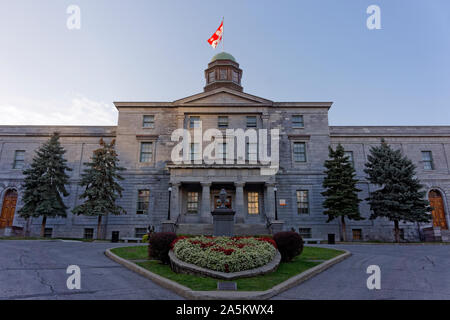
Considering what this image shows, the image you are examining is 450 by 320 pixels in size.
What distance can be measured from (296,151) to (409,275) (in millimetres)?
21286

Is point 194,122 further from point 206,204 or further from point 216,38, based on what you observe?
point 216,38

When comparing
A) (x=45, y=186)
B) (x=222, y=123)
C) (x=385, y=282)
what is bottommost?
(x=385, y=282)

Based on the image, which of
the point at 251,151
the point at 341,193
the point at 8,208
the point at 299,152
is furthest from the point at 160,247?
the point at 8,208

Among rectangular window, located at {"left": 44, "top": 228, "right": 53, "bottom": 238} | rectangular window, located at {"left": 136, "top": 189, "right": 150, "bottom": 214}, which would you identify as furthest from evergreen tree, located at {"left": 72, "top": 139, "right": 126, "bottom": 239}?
rectangular window, located at {"left": 44, "top": 228, "right": 53, "bottom": 238}

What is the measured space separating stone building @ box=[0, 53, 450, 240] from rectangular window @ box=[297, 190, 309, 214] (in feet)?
0.34

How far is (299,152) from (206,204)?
483 inches

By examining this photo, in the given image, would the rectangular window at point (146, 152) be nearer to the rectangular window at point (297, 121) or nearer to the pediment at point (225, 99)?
the pediment at point (225, 99)

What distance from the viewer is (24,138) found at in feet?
106

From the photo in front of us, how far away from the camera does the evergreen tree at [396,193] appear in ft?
79.3

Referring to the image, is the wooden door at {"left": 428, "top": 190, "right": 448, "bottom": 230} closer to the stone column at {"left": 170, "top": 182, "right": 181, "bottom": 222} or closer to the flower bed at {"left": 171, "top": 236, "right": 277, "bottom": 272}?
the stone column at {"left": 170, "top": 182, "right": 181, "bottom": 222}

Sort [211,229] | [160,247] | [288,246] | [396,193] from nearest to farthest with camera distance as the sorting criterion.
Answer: [160,247], [288,246], [211,229], [396,193]

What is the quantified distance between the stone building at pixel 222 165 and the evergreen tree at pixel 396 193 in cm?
436

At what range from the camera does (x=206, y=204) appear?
25562 mm
